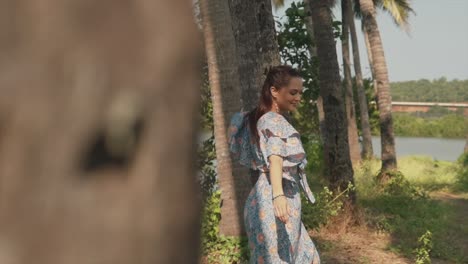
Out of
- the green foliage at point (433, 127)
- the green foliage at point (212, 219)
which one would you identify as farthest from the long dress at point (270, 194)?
the green foliage at point (433, 127)

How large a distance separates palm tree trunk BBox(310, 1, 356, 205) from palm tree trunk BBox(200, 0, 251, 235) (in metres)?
2.56

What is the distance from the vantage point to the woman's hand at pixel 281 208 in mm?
4109

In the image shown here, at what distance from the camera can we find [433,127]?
3752 inches

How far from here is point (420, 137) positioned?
94.2 m

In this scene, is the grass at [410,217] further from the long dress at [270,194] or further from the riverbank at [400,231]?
the long dress at [270,194]

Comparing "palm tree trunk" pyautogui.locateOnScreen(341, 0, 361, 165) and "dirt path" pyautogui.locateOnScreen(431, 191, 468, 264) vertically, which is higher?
"palm tree trunk" pyautogui.locateOnScreen(341, 0, 361, 165)

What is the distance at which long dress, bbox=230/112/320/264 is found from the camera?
4.30 meters

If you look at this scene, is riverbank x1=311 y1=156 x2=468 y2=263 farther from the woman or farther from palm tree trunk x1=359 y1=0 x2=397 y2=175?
the woman

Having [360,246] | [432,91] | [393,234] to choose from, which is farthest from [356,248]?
[432,91]

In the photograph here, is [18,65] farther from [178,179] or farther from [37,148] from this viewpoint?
[178,179]

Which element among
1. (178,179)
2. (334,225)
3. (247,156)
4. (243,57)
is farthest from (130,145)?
(334,225)

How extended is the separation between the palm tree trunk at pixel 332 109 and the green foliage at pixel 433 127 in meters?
82.6

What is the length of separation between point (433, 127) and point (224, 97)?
92.6m

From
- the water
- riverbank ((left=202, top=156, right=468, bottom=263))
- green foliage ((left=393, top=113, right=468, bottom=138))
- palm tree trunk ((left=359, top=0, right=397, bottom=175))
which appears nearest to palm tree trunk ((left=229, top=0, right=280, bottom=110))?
riverbank ((left=202, top=156, right=468, bottom=263))
